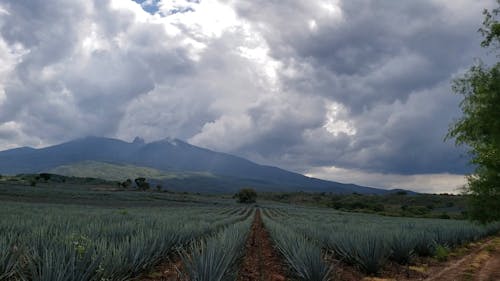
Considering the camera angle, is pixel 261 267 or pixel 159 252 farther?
pixel 261 267

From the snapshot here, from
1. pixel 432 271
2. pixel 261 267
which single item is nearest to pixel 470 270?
pixel 432 271

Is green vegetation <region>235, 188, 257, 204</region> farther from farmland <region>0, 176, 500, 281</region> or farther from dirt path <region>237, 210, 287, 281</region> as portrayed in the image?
dirt path <region>237, 210, 287, 281</region>

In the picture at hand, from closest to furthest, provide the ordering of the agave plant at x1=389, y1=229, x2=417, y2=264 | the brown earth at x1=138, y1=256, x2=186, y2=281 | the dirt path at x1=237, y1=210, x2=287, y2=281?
the brown earth at x1=138, y1=256, x2=186, y2=281
the dirt path at x1=237, y1=210, x2=287, y2=281
the agave plant at x1=389, y1=229, x2=417, y2=264

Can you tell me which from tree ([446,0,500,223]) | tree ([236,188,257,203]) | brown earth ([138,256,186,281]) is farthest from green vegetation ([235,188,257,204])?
brown earth ([138,256,186,281])

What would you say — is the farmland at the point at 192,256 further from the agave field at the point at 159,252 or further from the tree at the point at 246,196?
the tree at the point at 246,196

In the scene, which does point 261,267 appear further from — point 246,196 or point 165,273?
point 246,196

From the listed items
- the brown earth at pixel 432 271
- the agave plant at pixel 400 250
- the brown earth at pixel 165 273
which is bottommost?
the brown earth at pixel 165 273

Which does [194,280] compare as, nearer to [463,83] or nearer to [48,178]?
[463,83]

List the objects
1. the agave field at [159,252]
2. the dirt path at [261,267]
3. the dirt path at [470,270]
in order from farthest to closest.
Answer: the dirt path at [470,270], the dirt path at [261,267], the agave field at [159,252]

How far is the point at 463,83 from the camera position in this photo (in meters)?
17.9

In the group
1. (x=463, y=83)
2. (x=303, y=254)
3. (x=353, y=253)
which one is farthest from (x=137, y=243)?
(x=463, y=83)

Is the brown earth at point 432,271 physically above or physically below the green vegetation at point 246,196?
below

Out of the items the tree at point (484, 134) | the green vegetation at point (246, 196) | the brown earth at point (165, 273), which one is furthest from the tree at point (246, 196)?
the brown earth at point (165, 273)

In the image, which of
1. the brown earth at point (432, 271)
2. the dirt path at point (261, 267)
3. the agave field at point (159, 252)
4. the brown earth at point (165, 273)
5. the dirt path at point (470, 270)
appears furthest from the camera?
the dirt path at point (470, 270)
